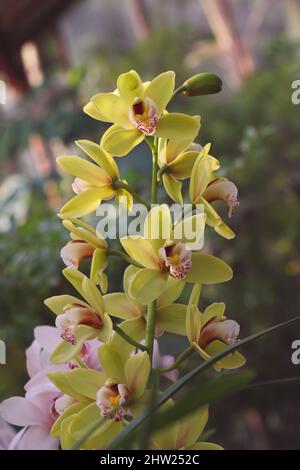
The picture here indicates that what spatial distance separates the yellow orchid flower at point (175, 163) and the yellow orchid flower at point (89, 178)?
0.11ft

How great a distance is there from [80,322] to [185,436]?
0.32ft

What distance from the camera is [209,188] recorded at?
45cm

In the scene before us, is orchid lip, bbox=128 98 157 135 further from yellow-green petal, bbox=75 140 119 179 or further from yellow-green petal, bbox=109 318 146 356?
yellow-green petal, bbox=109 318 146 356

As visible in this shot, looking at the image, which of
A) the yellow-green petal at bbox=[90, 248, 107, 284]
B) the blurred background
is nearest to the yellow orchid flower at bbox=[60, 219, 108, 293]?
the yellow-green petal at bbox=[90, 248, 107, 284]

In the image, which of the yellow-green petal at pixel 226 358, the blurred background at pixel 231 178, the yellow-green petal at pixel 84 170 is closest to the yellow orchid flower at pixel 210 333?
the yellow-green petal at pixel 226 358

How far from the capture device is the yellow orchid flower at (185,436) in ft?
1.32

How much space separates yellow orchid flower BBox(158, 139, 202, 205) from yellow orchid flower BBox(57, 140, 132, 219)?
33mm

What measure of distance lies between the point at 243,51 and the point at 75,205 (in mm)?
3440

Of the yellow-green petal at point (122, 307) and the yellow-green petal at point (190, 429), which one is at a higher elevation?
the yellow-green petal at point (122, 307)

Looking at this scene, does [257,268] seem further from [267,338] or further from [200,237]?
[200,237]

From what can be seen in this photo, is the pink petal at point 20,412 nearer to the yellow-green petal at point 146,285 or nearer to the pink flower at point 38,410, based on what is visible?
the pink flower at point 38,410

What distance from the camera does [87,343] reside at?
0.48 m

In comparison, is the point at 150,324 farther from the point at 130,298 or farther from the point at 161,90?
the point at 161,90

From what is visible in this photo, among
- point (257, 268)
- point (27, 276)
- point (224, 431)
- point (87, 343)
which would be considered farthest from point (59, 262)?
point (257, 268)
